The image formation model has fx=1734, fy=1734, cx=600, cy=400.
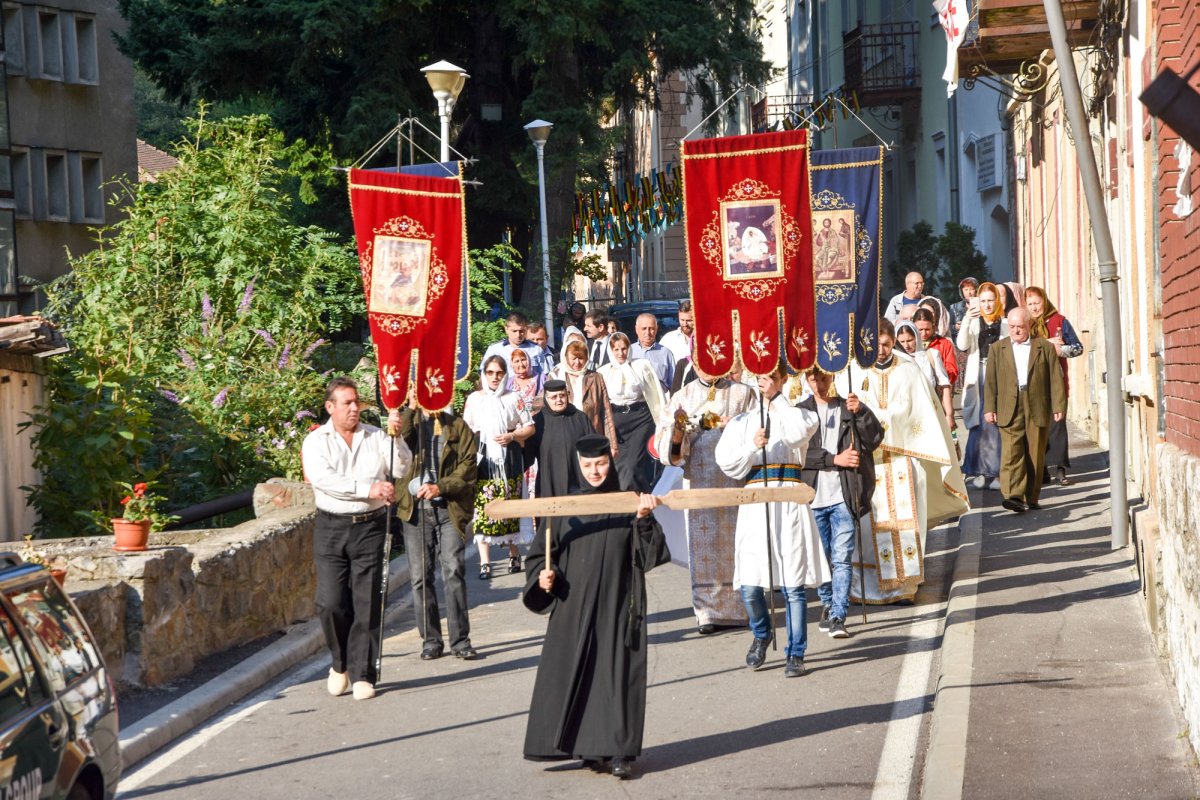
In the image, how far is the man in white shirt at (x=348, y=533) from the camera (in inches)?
400

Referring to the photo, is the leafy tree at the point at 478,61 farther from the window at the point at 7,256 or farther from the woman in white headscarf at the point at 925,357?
the woman in white headscarf at the point at 925,357

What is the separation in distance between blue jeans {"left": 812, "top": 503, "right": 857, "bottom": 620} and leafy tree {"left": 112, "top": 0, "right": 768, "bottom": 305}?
48.2 feet

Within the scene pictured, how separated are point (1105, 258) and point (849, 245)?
235 cm

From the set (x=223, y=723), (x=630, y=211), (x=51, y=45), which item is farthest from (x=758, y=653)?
(x=51, y=45)

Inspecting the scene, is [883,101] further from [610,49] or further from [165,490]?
[165,490]

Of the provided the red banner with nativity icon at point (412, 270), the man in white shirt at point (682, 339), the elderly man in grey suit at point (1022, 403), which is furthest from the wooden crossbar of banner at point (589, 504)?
the man in white shirt at point (682, 339)

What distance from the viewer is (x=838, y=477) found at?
1141cm

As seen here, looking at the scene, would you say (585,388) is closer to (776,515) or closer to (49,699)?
(776,515)

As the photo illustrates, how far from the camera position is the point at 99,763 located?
6.14 meters

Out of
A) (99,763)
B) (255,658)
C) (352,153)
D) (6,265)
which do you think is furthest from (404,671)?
(6,265)

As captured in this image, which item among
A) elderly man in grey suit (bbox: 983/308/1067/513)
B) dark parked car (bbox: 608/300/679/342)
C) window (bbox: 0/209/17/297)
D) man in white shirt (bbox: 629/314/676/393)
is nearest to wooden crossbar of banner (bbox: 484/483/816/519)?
elderly man in grey suit (bbox: 983/308/1067/513)

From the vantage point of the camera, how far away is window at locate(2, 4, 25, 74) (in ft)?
113

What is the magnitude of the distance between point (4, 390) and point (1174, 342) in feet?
29.5

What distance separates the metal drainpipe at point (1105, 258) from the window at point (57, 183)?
27.1 meters
